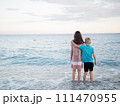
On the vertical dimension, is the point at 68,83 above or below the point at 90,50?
below

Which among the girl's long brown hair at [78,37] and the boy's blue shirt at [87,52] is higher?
the girl's long brown hair at [78,37]

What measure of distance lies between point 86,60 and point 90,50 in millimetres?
425

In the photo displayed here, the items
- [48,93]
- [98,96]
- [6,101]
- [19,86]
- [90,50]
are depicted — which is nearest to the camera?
[6,101]

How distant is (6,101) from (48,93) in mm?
1414

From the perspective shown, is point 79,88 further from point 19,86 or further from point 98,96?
point 19,86

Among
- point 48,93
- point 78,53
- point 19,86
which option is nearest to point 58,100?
point 48,93

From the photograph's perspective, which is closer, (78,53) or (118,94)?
(118,94)

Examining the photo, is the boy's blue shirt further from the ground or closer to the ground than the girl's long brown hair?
closer to the ground

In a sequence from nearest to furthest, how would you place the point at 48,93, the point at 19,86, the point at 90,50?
1. the point at 48,93
2. the point at 90,50
3. the point at 19,86

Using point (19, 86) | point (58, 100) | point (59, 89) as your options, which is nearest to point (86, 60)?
point (59, 89)

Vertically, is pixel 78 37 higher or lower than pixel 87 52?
higher

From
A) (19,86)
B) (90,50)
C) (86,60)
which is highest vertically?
(90,50)

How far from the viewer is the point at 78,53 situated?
5.25 metres

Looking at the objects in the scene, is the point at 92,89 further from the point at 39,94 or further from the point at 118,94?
the point at 39,94
